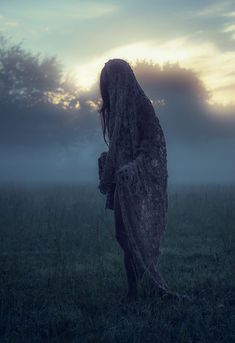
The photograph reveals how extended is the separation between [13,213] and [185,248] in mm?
5046

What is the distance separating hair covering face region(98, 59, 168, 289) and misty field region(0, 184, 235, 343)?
1.81 feet

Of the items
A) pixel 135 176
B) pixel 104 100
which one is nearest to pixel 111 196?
pixel 135 176

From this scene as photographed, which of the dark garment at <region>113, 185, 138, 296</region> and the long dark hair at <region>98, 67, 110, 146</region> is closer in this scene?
the dark garment at <region>113, 185, 138, 296</region>

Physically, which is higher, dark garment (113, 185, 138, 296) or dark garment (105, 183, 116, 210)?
dark garment (105, 183, 116, 210)

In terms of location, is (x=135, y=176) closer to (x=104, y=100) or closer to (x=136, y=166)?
(x=136, y=166)

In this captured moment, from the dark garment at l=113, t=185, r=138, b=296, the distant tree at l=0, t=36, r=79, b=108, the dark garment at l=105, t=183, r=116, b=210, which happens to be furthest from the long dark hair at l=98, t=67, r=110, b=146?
the distant tree at l=0, t=36, r=79, b=108

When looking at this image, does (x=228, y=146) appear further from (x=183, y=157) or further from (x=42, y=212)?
(x=42, y=212)

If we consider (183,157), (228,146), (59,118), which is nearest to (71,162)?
(183,157)

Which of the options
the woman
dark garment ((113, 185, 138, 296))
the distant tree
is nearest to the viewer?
the woman

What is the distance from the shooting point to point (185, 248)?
8.84 m

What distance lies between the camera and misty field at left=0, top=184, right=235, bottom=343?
4.21m

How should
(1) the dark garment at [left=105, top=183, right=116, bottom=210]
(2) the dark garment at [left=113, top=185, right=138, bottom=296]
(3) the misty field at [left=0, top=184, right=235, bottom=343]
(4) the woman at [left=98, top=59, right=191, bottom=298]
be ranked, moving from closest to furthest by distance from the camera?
(3) the misty field at [left=0, top=184, right=235, bottom=343] < (4) the woman at [left=98, top=59, right=191, bottom=298] < (2) the dark garment at [left=113, top=185, right=138, bottom=296] < (1) the dark garment at [left=105, top=183, right=116, bottom=210]

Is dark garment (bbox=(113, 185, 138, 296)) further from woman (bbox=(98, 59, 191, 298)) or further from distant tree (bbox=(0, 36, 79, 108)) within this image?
distant tree (bbox=(0, 36, 79, 108))

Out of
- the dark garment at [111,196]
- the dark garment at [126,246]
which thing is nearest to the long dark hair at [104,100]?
the dark garment at [111,196]
